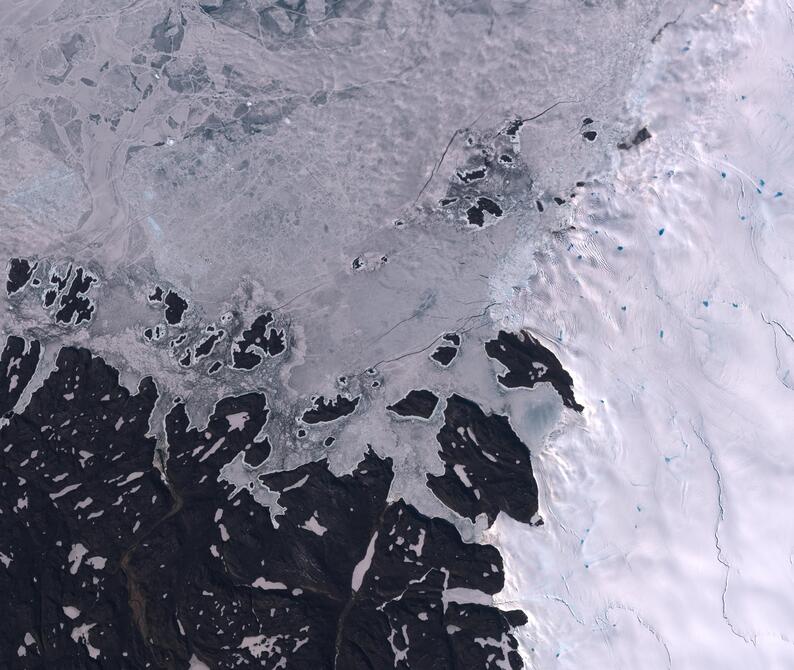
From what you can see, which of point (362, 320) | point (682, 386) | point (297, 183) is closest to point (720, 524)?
point (682, 386)

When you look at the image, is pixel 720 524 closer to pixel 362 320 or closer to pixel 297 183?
pixel 362 320

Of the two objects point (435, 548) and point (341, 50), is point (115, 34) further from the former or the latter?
point (435, 548)

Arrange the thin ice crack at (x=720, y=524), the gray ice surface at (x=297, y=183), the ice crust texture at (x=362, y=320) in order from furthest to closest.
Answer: the gray ice surface at (x=297, y=183), the ice crust texture at (x=362, y=320), the thin ice crack at (x=720, y=524)

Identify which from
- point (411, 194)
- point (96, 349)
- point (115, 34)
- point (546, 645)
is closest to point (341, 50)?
point (411, 194)

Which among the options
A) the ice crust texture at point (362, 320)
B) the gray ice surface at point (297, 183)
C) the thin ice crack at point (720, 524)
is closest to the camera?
the thin ice crack at point (720, 524)

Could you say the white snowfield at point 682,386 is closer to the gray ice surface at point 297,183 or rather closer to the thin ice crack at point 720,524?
the thin ice crack at point 720,524

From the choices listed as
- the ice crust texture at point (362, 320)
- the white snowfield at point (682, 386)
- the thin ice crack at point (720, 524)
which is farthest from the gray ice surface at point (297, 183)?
the thin ice crack at point (720, 524)

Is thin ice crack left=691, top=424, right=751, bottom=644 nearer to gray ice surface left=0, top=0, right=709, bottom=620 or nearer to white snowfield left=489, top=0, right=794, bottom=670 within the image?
white snowfield left=489, top=0, right=794, bottom=670
